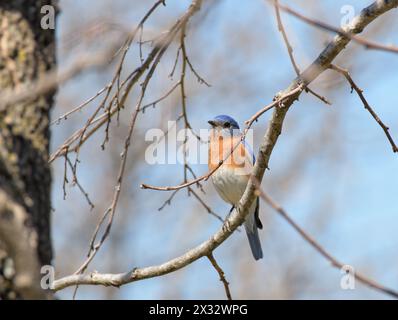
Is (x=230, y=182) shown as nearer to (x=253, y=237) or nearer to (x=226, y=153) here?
(x=226, y=153)

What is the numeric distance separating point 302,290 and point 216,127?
690 cm

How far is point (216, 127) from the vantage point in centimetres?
609

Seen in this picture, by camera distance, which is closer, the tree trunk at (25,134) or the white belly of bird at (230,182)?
the tree trunk at (25,134)

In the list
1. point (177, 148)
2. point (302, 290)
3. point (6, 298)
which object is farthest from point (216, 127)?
point (302, 290)

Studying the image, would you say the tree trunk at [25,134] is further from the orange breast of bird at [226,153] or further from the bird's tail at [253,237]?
the bird's tail at [253,237]

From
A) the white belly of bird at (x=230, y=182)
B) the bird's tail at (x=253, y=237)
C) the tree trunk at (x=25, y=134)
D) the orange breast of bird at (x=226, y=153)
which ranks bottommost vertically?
the tree trunk at (x=25, y=134)

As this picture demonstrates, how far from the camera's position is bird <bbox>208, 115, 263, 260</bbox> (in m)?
5.52

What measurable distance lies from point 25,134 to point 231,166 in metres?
3.24

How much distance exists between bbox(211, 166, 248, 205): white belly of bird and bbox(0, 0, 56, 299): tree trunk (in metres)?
3.05

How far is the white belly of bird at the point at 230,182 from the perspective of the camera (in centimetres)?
551

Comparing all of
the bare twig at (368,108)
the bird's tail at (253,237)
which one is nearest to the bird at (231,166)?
the bird's tail at (253,237)

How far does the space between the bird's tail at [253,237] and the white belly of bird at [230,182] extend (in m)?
0.38

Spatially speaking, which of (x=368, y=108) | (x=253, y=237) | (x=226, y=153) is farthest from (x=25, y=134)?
(x=253, y=237)
